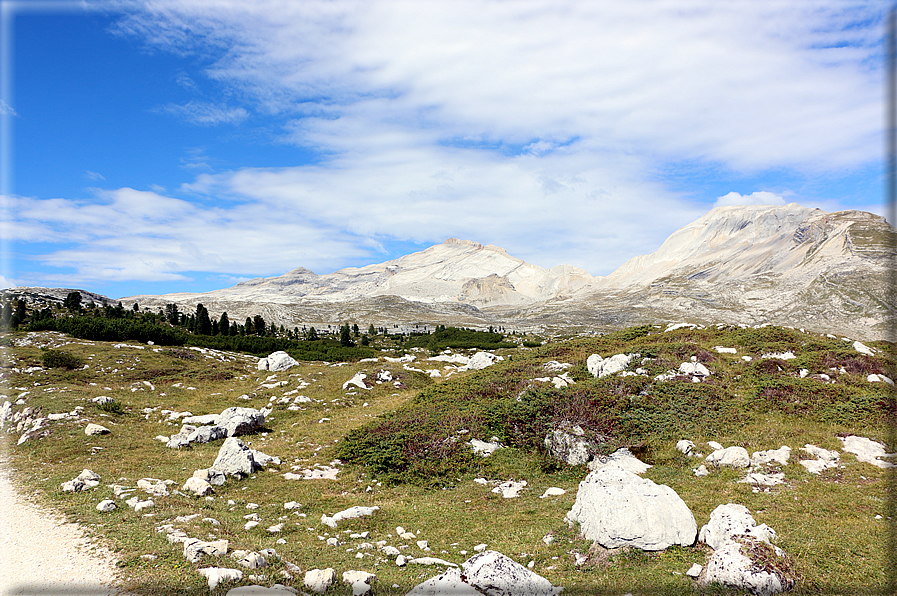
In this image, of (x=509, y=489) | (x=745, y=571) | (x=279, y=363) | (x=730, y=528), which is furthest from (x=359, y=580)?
(x=279, y=363)

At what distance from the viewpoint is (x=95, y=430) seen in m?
23.2

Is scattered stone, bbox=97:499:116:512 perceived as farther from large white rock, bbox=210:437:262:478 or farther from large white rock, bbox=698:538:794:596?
large white rock, bbox=698:538:794:596

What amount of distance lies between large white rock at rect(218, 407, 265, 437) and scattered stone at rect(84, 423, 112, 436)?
567 cm

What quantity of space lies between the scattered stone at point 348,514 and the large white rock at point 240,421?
13907 mm

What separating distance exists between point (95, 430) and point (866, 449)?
121 ft

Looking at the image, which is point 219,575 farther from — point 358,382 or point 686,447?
point 358,382

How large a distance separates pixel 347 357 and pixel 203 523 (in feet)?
167

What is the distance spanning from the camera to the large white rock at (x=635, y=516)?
11273 millimetres

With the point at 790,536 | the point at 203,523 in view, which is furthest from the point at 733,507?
the point at 203,523

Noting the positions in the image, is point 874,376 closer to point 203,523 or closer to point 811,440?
point 811,440

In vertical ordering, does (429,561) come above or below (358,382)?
below

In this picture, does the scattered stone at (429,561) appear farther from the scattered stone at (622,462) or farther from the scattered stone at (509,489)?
the scattered stone at (622,462)

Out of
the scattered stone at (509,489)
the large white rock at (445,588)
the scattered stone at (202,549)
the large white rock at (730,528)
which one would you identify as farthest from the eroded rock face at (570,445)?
the scattered stone at (202,549)

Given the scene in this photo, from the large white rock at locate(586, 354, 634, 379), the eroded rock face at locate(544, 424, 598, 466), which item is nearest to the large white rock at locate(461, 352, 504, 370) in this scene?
the large white rock at locate(586, 354, 634, 379)
